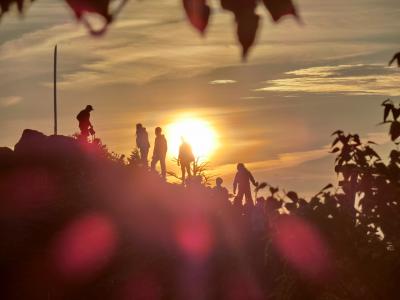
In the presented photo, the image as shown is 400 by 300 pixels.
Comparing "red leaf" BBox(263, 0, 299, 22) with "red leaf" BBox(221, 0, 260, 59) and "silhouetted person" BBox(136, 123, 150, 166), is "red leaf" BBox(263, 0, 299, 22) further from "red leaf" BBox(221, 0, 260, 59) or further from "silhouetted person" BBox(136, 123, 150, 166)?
"silhouetted person" BBox(136, 123, 150, 166)

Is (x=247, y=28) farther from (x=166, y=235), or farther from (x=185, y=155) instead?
(x=166, y=235)

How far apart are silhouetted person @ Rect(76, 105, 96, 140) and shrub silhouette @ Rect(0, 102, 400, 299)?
52.0 inches

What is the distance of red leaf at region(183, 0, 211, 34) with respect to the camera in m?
3.07

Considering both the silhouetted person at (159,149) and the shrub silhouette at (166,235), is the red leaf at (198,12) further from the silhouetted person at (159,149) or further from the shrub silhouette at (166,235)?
the silhouetted person at (159,149)

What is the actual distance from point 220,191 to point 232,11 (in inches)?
1223

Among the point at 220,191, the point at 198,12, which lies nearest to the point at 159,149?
the point at 220,191

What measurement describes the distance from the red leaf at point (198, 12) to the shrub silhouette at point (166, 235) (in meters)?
8.44

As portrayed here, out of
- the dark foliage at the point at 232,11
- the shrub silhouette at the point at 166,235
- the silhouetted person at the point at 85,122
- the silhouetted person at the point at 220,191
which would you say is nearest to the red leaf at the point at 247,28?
the dark foliage at the point at 232,11

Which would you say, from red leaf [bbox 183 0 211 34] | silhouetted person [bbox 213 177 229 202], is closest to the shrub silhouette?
silhouetted person [bbox 213 177 229 202]

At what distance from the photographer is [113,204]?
3350 centimetres

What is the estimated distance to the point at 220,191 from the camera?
3409 cm

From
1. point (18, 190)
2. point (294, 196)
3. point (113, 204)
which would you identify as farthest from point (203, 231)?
point (294, 196)

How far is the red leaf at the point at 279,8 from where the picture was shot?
3.02m

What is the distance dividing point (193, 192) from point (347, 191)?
22.9 m
